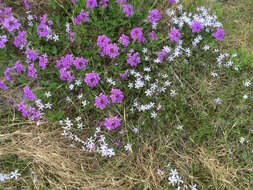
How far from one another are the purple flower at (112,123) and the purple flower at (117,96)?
27 cm

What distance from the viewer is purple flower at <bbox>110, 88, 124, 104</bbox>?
3.22 meters

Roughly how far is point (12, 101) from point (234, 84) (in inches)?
143

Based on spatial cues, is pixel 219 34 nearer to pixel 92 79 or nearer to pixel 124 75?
pixel 124 75

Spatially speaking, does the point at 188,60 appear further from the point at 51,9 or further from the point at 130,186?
the point at 51,9

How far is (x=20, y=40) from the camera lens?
3354mm

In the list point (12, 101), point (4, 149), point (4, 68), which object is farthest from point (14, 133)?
point (4, 68)

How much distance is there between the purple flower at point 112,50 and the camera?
3.30 metres

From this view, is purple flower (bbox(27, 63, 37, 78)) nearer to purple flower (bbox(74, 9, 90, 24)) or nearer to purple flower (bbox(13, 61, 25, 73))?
purple flower (bbox(13, 61, 25, 73))

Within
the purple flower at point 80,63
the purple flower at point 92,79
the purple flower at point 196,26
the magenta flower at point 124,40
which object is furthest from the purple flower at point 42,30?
the purple flower at point 196,26

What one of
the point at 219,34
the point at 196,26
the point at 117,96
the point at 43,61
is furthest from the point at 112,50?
the point at 219,34

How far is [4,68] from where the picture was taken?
11.0 ft

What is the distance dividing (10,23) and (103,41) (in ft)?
4.68

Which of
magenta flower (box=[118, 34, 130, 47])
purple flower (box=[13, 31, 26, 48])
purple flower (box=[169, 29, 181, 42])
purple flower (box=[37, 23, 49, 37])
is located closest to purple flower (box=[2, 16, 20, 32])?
purple flower (box=[13, 31, 26, 48])

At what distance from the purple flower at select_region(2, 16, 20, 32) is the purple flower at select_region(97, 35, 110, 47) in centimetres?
124
